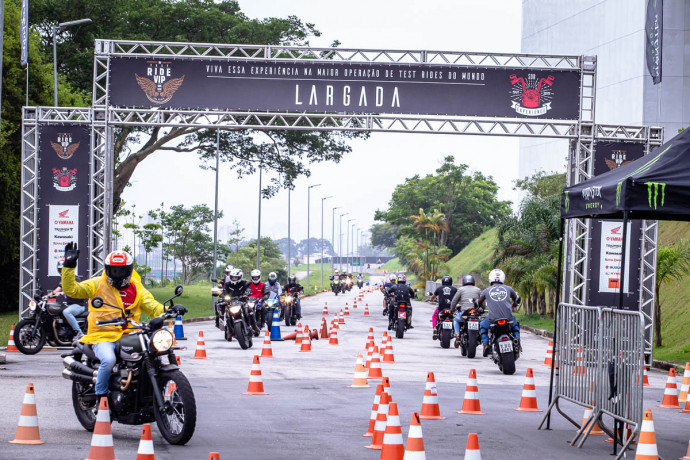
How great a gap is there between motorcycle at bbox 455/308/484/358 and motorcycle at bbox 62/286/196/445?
11254 mm

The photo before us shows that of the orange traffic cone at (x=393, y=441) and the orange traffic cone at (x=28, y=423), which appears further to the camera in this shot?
the orange traffic cone at (x=28, y=423)

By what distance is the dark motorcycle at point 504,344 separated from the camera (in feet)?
55.8

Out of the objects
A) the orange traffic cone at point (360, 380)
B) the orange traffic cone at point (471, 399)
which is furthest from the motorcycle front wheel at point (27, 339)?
the orange traffic cone at point (471, 399)

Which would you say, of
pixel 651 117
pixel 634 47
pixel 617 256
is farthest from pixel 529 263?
pixel 634 47

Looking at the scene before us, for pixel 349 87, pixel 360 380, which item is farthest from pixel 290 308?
pixel 360 380

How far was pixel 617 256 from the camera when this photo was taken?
22734 mm

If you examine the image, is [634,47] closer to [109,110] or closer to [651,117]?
[651,117]

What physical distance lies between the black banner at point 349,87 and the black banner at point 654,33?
6.38 feet

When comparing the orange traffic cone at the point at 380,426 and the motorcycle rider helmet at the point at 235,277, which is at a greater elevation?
the motorcycle rider helmet at the point at 235,277

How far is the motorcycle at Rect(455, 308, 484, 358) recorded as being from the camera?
790 inches

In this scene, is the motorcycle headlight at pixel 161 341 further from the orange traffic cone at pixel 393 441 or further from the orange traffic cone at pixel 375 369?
the orange traffic cone at pixel 375 369

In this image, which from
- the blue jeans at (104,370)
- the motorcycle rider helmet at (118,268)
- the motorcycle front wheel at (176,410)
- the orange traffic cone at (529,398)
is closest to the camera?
the motorcycle front wheel at (176,410)

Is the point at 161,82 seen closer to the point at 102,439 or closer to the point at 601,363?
the point at 601,363

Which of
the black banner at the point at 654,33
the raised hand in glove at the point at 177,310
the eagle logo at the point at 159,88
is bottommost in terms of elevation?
the raised hand in glove at the point at 177,310
